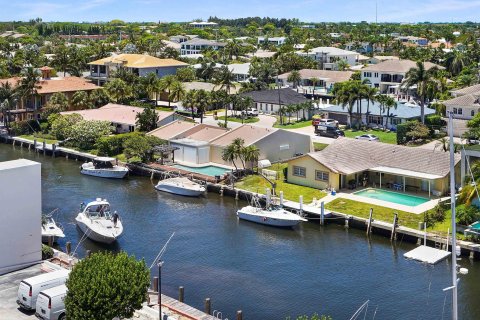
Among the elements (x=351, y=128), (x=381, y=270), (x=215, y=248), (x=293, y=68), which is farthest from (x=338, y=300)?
(x=293, y=68)

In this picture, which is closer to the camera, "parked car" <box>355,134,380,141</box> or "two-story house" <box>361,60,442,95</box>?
"parked car" <box>355,134,380,141</box>

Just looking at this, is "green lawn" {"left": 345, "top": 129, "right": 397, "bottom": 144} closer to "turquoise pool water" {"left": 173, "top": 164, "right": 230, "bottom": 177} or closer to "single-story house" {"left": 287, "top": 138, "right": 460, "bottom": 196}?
"single-story house" {"left": 287, "top": 138, "right": 460, "bottom": 196}

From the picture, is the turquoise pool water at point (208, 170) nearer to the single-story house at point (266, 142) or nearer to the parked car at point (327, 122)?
the single-story house at point (266, 142)

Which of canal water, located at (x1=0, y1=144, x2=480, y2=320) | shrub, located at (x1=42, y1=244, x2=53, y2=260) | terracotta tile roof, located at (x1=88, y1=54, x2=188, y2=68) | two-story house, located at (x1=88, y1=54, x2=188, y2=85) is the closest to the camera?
→ canal water, located at (x1=0, y1=144, x2=480, y2=320)

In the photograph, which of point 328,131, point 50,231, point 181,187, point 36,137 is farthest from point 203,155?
point 36,137

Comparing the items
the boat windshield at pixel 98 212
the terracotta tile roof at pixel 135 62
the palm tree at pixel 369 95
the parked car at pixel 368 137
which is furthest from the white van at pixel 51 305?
the terracotta tile roof at pixel 135 62

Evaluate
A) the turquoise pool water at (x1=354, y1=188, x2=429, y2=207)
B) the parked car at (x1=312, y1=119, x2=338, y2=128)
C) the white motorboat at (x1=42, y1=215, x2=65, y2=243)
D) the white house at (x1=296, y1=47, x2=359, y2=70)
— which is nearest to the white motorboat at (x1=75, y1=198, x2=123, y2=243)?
the white motorboat at (x1=42, y1=215, x2=65, y2=243)

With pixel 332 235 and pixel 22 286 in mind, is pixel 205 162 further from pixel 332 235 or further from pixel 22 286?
pixel 22 286
